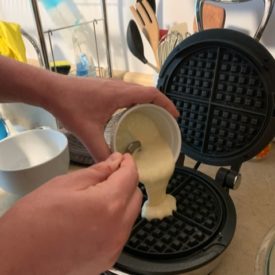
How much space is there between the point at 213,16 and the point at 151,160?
0.51 meters

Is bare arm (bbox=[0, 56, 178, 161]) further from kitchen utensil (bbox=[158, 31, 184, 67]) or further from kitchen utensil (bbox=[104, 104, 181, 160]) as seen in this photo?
kitchen utensil (bbox=[158, 31, 184, 67])

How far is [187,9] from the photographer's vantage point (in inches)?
43.2

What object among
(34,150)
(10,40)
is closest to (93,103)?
(34,150)

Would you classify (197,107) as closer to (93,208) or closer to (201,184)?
(201,184)

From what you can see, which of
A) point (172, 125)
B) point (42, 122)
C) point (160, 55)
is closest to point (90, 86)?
point (172, 125)

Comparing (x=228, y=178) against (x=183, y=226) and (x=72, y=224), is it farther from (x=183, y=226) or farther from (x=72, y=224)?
(x=72, y=224)

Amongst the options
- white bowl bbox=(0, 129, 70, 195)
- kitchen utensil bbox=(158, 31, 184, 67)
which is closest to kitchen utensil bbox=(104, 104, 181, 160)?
white bowl bbox=(0, 129, 70, 195)

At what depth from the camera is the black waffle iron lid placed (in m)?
0.70

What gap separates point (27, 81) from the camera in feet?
2.10

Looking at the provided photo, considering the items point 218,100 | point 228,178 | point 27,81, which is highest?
point 27,81

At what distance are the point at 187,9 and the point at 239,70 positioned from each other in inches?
17.6

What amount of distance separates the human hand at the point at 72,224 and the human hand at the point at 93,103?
4.7 inches

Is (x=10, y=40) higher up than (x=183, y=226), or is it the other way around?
(x=10, y=40)

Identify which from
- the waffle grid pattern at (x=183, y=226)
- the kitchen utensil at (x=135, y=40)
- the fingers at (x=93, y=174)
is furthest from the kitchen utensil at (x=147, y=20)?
the fingers at (x=93, y=174)
